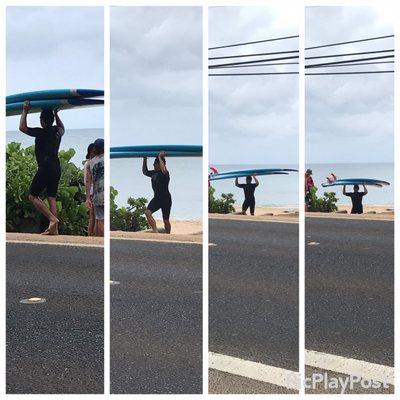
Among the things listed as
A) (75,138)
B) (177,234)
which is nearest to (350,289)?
(177,234)

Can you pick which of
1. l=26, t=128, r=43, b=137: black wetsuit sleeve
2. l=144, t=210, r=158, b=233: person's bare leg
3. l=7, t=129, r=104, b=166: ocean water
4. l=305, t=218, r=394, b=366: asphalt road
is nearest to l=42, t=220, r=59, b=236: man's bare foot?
l=7, t=129, r=104, b=166: ocean water

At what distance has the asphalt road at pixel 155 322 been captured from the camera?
10.5ft

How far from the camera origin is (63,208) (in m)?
4.65

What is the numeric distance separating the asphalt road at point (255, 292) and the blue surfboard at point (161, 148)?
1.25ft

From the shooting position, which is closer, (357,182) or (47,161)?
(357,182)

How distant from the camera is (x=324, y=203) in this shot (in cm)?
353

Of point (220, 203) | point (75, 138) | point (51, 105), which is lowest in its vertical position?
point (220, 203)

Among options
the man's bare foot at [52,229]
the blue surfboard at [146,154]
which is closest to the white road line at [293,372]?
the blue surfboard at [146,154]

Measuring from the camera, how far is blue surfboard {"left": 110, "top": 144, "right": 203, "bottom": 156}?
3.29 meters

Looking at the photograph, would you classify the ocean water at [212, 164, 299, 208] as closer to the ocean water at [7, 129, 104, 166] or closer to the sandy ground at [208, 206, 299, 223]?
the sandy ground at [208, 206, 299, 223]

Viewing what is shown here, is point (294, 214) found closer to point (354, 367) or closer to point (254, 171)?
point (254, 171)

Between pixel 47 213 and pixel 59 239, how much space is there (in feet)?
0.64

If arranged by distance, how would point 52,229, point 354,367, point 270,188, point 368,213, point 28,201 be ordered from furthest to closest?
point 52,229, point 28,201, point 368,213, point 270,188, point 354,367

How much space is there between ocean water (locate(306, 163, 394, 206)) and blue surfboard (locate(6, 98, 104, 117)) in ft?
3.70
